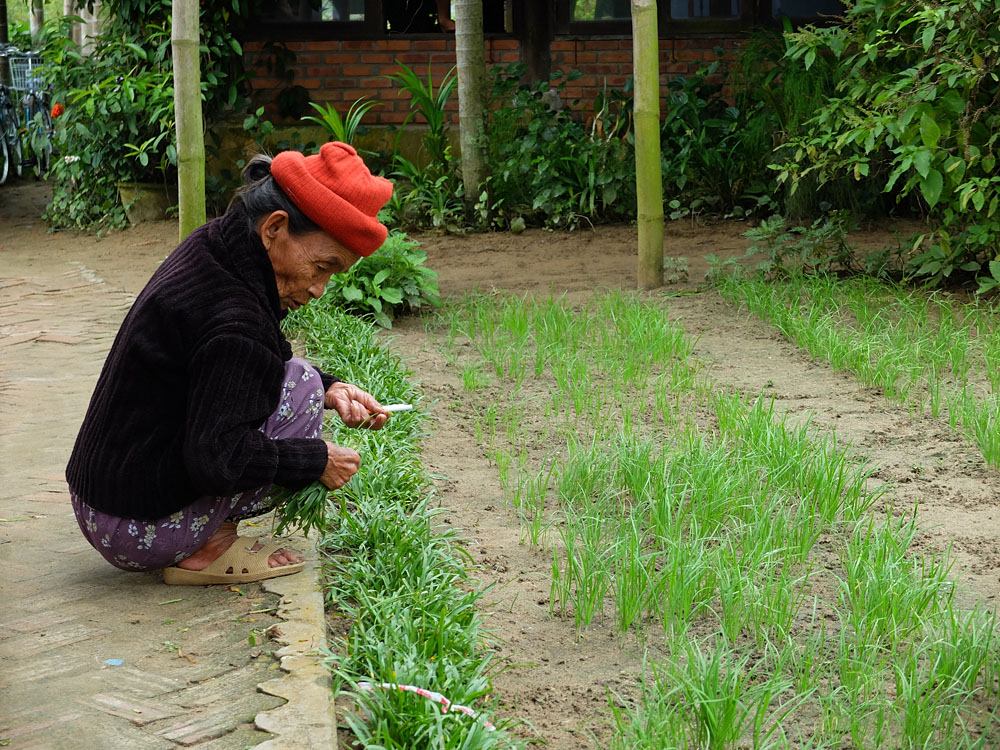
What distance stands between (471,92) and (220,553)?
696cm

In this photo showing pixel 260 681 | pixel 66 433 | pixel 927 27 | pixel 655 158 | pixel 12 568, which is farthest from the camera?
pixel 655 158

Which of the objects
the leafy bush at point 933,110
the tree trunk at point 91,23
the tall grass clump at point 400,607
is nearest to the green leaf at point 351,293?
the tall grass clump at point 400,607

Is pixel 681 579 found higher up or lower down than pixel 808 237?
lower down

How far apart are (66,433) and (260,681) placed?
251 cm

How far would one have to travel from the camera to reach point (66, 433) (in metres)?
4.59

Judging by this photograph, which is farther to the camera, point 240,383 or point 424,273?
point 424,273

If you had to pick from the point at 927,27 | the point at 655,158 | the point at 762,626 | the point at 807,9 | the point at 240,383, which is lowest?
the point at 762,626

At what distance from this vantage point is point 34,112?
13820mm

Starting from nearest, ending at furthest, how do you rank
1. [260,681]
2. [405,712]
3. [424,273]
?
[405,712] → [260,681] → [424,273]

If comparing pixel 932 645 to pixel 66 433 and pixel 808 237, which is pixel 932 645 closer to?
pixel 66 433

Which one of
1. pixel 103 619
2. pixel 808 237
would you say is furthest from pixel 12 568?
pixel 808 237

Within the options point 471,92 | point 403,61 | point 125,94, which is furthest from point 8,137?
point 471,92

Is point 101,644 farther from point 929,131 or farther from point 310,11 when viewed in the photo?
point 310,11

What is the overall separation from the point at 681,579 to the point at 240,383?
1.18 metres
